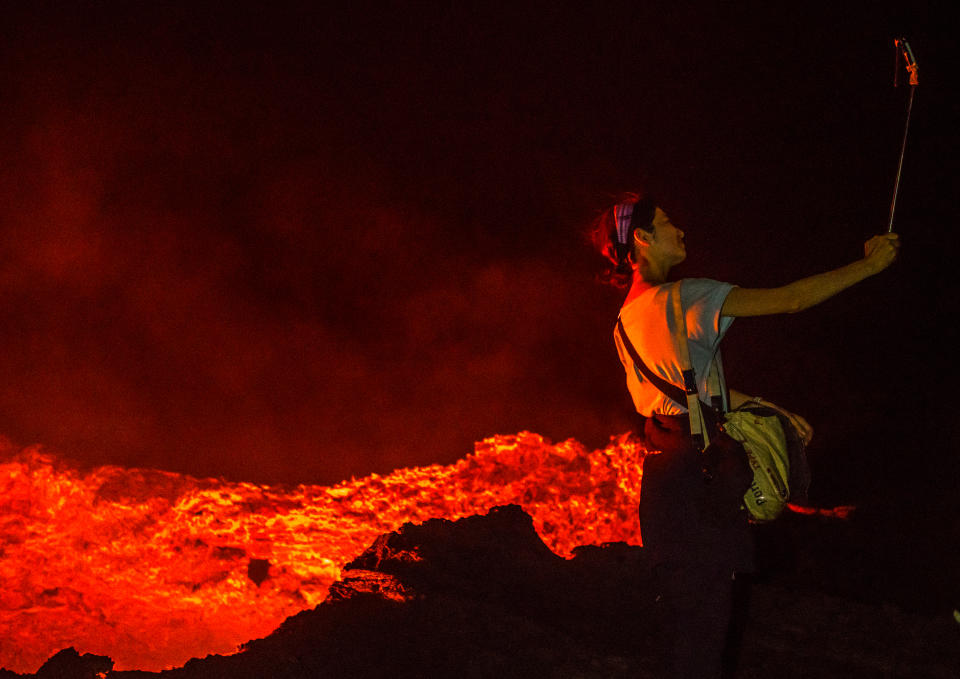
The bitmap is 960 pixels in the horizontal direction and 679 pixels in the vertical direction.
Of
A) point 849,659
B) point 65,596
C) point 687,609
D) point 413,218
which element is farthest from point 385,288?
point 687,609

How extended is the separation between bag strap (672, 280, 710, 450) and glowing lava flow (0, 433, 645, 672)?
4.15 m

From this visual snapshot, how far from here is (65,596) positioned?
19.0 ft

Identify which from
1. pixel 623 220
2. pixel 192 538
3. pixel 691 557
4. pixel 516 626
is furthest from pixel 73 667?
pixel 192 538

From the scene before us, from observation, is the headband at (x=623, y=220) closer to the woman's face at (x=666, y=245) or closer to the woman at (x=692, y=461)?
the woman's face at (x=666, y=245)

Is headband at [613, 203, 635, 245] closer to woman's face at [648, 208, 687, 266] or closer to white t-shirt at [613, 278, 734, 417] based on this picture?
woman's face at [648, 208, 687, 266]

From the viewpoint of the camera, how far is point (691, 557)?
1952 mm

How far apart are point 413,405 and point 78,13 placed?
3.80 m

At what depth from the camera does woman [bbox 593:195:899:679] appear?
6.37 ft

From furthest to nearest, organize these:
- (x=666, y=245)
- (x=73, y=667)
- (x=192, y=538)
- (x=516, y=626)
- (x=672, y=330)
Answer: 1. (x=192, y=538)
2. (x=516, y=626)
3. (x=73, y=667)
4. (x=666, y=245)
5. (x=672, y=330)

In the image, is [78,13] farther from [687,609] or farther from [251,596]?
[687,609]

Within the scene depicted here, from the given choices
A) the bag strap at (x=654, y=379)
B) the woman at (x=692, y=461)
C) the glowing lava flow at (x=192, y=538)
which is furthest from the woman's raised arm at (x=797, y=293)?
the glowing lava flow at (x=192, y=538)

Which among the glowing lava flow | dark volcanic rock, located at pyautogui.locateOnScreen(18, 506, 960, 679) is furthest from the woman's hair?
the glowing lava flow

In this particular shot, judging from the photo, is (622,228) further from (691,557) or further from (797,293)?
(691,557)

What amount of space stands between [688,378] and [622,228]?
53 centimetres
